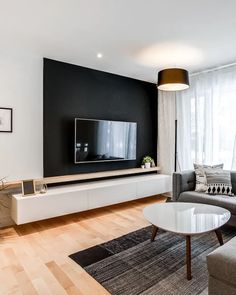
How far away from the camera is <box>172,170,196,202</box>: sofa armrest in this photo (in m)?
3.32

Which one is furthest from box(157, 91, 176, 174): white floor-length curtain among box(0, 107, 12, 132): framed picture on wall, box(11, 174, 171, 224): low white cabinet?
box(0, 107, 12, 132): framed picture on wall

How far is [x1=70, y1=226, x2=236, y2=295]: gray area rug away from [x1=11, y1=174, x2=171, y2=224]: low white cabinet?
2.92 ft

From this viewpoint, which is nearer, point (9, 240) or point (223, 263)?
point (223, 263)

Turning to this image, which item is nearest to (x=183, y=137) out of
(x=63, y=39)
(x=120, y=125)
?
(x=120, y=125)

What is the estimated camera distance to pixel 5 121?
10.1 feet

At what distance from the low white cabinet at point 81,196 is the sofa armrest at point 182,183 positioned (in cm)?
82

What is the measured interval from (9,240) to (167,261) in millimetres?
1863

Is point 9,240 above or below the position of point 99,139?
below

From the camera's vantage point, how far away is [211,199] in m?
2.91

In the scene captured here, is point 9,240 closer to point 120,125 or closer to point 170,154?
→ point 120,125

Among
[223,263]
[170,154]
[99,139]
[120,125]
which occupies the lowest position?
[223,263]

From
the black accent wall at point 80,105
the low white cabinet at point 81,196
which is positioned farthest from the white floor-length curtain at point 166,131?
the low white cabinet at point 81,196

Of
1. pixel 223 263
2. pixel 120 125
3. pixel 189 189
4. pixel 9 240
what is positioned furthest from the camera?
pixel 120 125

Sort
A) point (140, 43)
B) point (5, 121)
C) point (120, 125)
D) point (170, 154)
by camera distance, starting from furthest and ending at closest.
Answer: point (170, 154) < point (120, 125) < point (5, 121) < point (140, 43)
